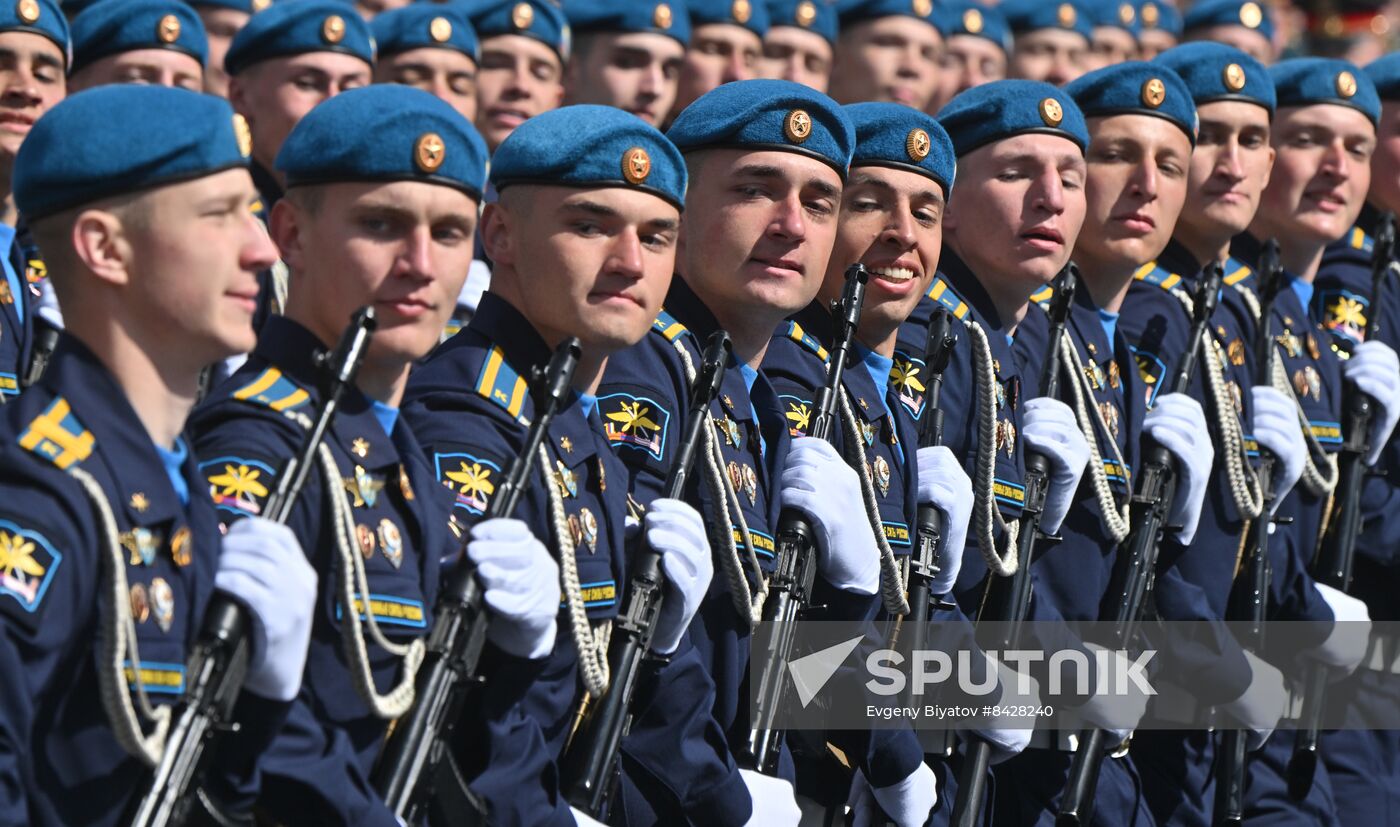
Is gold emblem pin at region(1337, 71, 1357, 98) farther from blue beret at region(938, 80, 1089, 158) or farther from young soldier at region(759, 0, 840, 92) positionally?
young soldier at region(759, 0, 840, 92)

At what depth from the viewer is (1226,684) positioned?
27.5 ft

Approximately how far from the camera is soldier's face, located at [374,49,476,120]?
1027 cm

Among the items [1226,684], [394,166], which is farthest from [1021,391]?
[394,166]

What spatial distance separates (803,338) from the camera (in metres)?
7.09

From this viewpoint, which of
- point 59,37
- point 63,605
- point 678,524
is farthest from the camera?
point 59,37

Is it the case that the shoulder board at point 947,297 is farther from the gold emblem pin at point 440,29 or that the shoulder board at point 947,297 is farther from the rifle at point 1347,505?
the gold emblem pin at point 440,29

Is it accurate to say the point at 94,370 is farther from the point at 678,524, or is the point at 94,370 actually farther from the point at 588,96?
the point at 588,96

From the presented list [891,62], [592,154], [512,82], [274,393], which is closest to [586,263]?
[592,154]

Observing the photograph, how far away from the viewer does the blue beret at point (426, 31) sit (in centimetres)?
1026

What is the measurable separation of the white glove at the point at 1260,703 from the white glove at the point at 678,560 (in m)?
3.30

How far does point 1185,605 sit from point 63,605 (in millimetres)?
4850

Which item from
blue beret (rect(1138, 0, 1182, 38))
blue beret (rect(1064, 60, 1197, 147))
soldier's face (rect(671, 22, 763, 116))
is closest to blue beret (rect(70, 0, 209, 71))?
blue beret (rect(1064, 60, 1197, 147))

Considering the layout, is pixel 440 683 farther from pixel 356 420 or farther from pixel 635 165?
pixel 635 165

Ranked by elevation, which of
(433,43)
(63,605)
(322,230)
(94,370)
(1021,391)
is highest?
(433,43)
